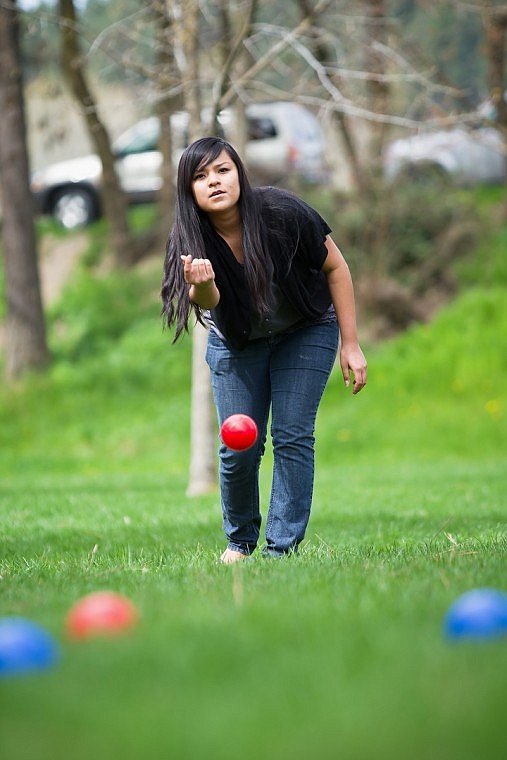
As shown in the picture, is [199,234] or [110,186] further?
[110,186]

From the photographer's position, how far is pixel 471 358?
566 inches

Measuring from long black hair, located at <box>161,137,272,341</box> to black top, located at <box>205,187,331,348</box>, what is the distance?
0.23ft

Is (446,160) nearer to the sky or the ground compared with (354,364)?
nearer to the ground

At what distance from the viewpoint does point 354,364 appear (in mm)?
4930

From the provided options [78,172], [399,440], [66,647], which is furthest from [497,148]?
[78,172]

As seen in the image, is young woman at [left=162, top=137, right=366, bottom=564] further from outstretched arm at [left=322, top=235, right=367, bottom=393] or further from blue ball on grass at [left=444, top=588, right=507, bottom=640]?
blue ball on grass at [left=444, top=588, right=507, bottom=640]

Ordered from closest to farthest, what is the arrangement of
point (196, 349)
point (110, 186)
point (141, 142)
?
point (196, 349) → point (110, 186) → point (141, 142)

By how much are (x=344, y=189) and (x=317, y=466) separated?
588 centimetres

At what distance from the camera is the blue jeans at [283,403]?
16.2ft

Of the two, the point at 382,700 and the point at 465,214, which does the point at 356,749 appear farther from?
the point at 465,214

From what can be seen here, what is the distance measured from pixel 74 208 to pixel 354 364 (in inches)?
671

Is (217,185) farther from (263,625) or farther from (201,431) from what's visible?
(201,431)

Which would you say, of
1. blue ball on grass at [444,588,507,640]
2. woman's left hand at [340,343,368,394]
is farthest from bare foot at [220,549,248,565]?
blue ball on grass at [444,588,507,640]

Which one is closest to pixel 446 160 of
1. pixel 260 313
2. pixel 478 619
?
pixel 260 313
